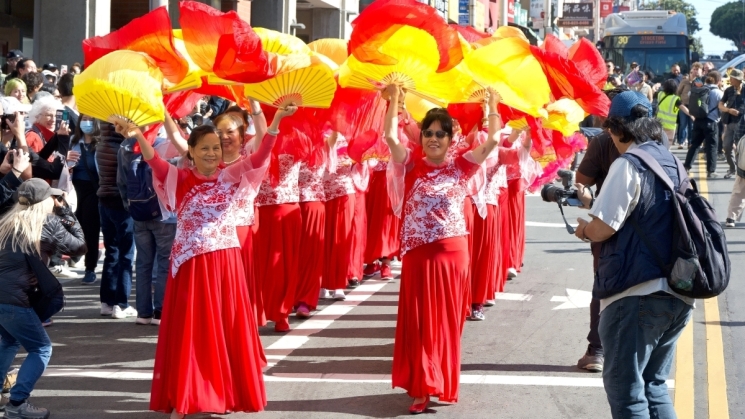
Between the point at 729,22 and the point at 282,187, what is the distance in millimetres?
129260

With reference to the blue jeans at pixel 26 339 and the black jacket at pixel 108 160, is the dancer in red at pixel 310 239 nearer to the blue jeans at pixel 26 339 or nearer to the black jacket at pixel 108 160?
the black jacket at pixel 108 160

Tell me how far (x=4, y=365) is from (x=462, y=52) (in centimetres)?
339

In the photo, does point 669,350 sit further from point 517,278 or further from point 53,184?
point 53,184

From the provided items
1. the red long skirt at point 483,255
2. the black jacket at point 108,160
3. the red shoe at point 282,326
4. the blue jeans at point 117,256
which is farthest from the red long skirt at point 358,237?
the black jacket at point 108,160

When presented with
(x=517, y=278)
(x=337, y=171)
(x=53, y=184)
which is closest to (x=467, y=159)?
(x=337, y=171)

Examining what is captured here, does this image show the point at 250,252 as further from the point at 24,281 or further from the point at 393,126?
the point at 24,281

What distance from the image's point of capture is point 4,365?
6473mm

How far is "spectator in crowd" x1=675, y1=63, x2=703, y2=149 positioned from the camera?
2464 centimetres

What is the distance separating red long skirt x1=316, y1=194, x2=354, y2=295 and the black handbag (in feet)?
13.4

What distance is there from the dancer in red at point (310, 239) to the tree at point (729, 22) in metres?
122

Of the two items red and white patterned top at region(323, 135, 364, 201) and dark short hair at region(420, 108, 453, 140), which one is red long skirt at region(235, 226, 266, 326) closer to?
dark short hair at region(420, 108, 453, 140)

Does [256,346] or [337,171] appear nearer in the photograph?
[256,346]

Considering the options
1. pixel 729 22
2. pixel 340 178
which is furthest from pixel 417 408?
pixel 729 22

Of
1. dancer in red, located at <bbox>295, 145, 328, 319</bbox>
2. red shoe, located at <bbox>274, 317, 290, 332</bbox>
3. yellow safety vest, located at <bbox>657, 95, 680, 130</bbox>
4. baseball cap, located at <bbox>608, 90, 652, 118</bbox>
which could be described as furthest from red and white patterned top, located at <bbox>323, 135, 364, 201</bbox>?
yellow safety vest, located at <bbox>657, 95, 680, 130</bbox>
